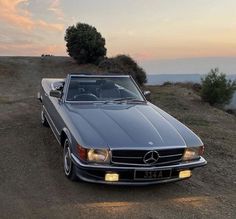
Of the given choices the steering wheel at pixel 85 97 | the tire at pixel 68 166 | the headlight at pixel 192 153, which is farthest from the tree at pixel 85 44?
the headlight at pixel 192 153

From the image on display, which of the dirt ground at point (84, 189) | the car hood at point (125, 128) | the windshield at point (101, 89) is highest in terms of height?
the windshield at point (101, 89)

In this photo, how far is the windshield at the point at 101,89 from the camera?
797 cm

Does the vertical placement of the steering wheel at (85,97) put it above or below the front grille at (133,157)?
above

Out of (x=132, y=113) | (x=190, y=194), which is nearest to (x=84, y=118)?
(x=132, y=113)

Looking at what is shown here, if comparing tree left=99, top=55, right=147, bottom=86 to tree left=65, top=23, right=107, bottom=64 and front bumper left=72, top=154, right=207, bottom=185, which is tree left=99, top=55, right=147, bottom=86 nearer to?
tree left=65, top=23, right=107, bottom=64

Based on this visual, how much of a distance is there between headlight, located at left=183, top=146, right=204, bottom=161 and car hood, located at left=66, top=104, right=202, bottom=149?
7 centimetres

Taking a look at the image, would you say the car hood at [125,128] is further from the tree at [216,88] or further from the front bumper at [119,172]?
the tree at [216,88]

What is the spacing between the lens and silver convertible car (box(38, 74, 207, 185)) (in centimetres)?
598

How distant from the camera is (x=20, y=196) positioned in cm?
602

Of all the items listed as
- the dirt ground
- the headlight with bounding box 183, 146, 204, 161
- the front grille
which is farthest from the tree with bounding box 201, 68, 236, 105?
the front grille

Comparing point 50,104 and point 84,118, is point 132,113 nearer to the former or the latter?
Result: point 84,118

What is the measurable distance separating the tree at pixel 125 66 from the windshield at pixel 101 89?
16.2 m

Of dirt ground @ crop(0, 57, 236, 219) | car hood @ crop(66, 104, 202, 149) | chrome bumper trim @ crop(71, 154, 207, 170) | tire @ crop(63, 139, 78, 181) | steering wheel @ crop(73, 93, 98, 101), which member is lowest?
dirt ground @ crop(0, 57, 236, 219)

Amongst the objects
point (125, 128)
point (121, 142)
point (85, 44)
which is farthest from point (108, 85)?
point (85, 44)
